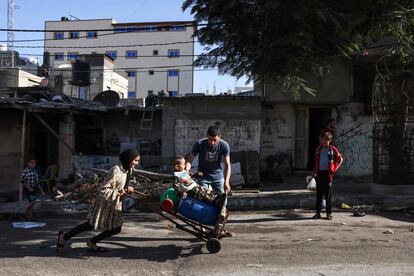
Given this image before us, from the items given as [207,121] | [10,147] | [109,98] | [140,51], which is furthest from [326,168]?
[140,51]

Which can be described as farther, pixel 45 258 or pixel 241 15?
pixel 241 15

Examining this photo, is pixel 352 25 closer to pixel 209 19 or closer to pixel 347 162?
pixel 209 19

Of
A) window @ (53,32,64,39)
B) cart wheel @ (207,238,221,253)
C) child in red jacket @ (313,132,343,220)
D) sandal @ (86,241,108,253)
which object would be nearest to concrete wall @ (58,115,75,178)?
child in red jacket @ (313,132,343,220)

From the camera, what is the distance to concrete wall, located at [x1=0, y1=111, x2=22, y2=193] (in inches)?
707

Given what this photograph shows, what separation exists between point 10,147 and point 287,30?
14.0 metres

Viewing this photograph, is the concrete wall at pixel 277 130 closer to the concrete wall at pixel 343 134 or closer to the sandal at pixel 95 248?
the concrete wall at pixel 343 134

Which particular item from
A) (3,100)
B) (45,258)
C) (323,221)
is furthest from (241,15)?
(3,100)

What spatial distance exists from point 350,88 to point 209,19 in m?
8.56

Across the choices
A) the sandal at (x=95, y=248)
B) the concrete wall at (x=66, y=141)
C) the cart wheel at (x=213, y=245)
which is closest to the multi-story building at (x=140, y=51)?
the concrete wall at (x=66, y=141)

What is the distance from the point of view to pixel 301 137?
665 inches

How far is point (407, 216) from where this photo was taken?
980cm

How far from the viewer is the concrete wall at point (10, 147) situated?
17969 millimetres

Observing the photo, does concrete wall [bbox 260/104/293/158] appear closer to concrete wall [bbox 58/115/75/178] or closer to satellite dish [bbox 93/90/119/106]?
satellite dish [bbox 93/90/119/106]

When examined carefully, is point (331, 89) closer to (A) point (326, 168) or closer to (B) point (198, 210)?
(A) point (326, 168)
